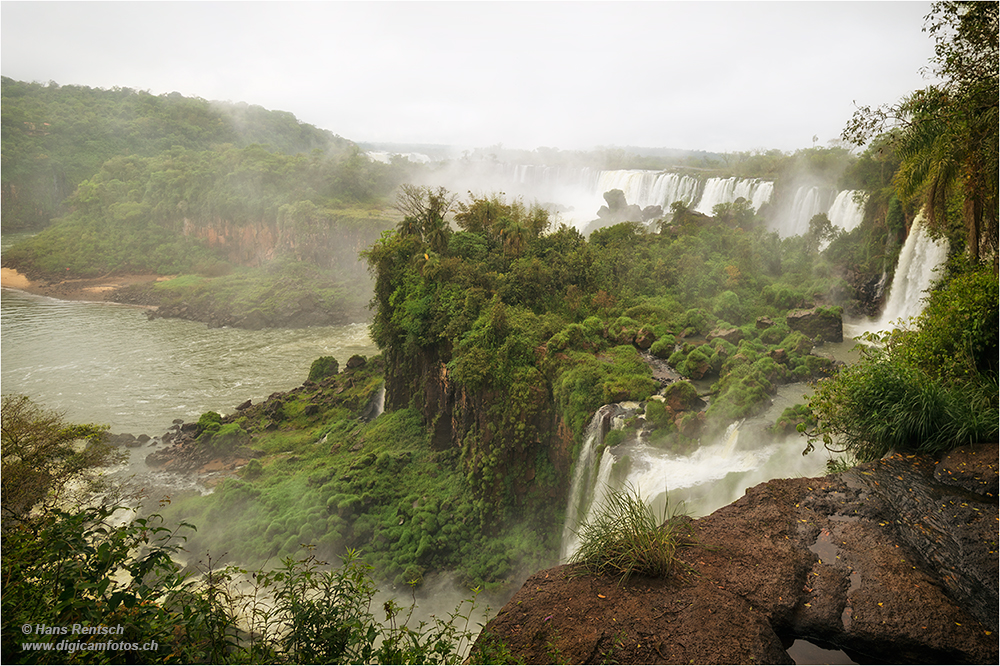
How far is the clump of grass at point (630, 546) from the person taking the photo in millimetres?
4840

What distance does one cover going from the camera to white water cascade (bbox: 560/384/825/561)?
32.7 feet

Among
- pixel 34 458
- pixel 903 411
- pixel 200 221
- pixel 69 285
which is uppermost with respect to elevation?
pixel 903 411

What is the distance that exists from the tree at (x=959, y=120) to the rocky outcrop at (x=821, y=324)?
25.3ft

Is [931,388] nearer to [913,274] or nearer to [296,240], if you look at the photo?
[913,274]

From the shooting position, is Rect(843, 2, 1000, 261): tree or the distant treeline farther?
the distant treeline

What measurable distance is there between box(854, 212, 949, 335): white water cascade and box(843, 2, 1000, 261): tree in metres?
8.12

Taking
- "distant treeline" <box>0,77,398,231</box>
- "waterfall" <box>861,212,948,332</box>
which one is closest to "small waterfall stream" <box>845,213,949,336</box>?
"waterfall" <box>861,212,948,332</box>

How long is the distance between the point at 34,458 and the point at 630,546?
528 inches

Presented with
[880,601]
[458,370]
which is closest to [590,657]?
[880,601]

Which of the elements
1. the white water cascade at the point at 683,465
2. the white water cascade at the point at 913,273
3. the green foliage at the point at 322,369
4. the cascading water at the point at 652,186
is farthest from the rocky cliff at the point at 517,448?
the cascading water at the point at 652,186

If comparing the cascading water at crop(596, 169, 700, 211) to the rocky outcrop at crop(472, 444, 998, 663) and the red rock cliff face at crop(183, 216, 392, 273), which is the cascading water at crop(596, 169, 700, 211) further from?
the rocky outcrop at crop(472, 444, 998, 663)

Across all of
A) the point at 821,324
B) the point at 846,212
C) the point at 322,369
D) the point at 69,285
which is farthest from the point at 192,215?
the point at 821,324

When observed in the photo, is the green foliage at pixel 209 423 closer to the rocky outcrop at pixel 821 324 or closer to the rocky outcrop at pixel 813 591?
the rocky outcrop at pixel 813 591

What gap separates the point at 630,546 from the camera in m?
4.99
